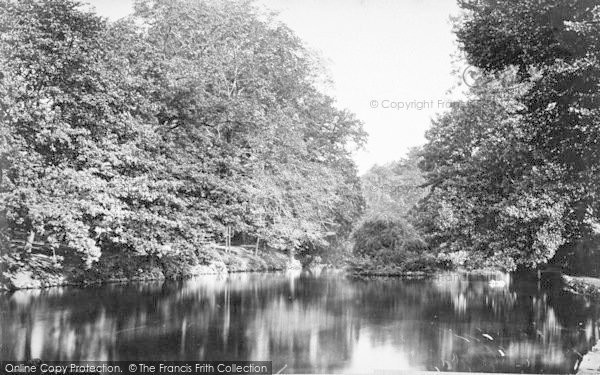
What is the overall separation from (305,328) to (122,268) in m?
12.4

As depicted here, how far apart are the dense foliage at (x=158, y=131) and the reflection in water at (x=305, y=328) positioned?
9.02 feet

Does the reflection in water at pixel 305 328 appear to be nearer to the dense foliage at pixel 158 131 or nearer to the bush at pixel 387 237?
the dense foliage at pixel 158 131

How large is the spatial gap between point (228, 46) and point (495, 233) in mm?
17056

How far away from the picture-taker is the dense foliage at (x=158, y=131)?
15.9 metres

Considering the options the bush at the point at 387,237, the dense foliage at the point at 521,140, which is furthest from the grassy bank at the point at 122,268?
the dense foliage at the point at 521,140

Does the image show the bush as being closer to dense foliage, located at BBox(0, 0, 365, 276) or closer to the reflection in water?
dense foliage, located at BBox(0, 0, 365, 276)

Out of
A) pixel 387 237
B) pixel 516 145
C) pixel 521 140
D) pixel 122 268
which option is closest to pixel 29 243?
pixel 122 268

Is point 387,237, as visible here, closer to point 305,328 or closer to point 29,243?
point 305,328

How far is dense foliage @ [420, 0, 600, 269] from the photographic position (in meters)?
10.9

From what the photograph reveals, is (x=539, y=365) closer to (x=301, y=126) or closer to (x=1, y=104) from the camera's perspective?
(x=1, y=104)

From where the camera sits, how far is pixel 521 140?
659 inches

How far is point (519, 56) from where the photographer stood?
38.6 ft

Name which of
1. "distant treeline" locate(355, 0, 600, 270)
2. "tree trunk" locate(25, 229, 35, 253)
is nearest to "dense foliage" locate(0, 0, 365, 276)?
"tree trunk" locate(25, 229, 35, 253)

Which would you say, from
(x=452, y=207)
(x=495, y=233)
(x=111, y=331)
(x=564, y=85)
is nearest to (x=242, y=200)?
(x=452, y=207)
